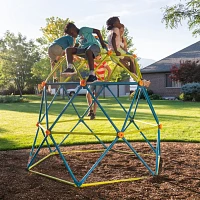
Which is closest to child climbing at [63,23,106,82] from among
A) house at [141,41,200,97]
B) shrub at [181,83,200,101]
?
shrub at [181,83,200,101]

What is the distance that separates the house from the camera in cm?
→ 2920

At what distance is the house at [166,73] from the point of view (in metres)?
29.2

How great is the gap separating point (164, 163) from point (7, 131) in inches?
220

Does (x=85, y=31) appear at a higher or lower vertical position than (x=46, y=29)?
lower

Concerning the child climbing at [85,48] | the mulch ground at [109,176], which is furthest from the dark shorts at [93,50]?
the mulch ground at [109,176]

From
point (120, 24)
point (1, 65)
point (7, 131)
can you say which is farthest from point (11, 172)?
point (1, 65)

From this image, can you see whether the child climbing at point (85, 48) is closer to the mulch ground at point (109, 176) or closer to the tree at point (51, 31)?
the mulch ground at point (109, 176)

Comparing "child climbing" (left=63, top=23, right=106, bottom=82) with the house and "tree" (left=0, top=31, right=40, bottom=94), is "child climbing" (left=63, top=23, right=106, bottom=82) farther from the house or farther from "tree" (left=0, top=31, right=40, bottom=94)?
"tree" (left=0, top=31, right=40, bottom=94)

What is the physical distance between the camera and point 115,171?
15.6ft

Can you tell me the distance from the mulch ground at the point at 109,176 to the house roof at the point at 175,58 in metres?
24.3

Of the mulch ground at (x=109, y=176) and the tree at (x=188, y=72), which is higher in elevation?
the tree at (x=188, y=72)

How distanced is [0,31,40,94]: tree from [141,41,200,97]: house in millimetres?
17903

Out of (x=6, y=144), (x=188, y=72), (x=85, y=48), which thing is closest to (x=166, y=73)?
(x=188, y=72)

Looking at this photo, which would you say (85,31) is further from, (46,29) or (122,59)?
(46,29)
